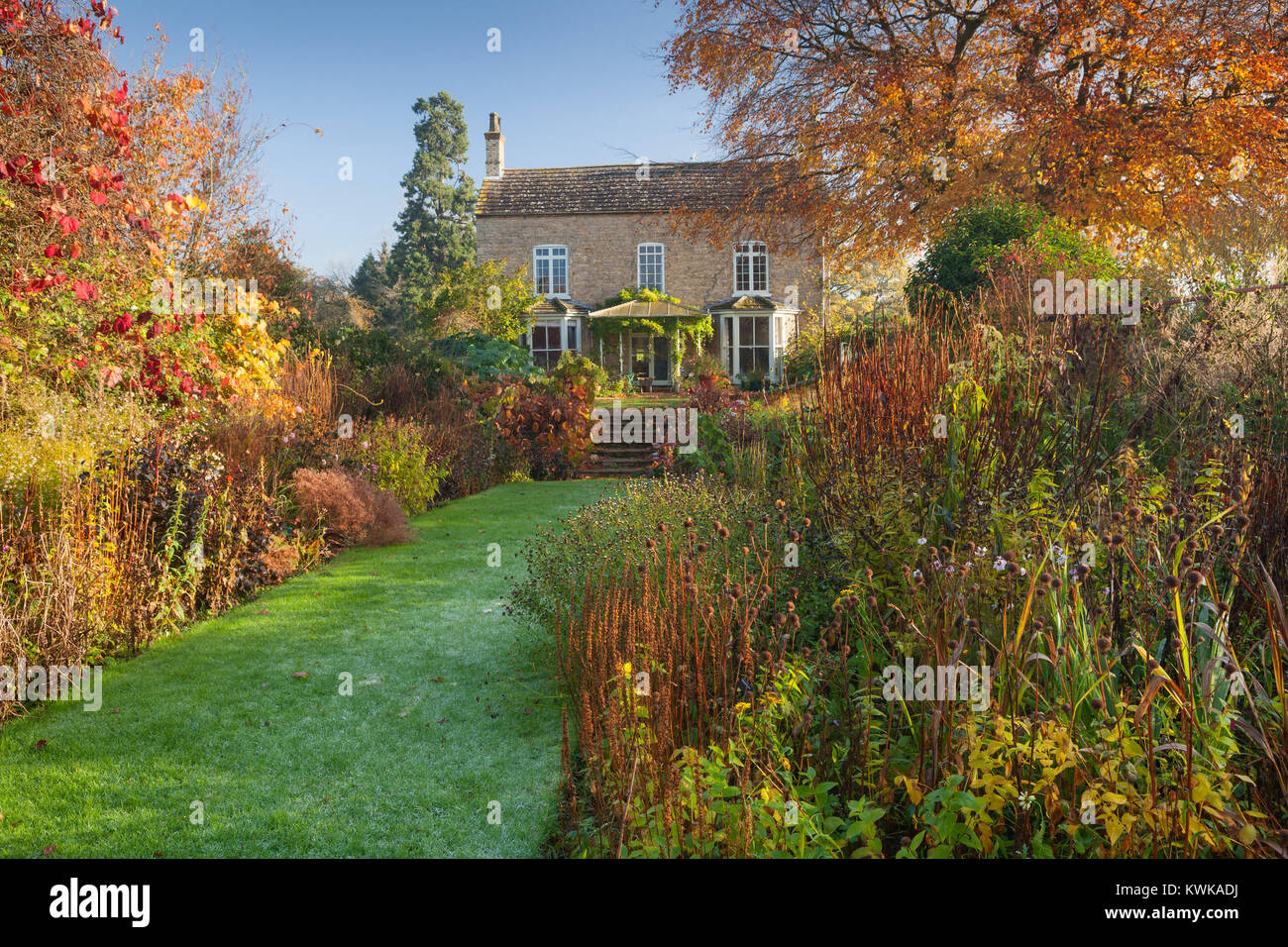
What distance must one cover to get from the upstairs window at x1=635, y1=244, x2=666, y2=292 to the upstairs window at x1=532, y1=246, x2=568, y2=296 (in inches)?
97.0

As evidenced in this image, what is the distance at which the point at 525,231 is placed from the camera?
2845 centimetres

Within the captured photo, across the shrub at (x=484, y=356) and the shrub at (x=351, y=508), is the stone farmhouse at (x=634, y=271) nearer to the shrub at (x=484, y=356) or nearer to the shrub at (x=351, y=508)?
the shrub at (x=484, y=356)

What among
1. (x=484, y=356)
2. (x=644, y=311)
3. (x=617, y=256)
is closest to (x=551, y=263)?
(x=617, y=256)

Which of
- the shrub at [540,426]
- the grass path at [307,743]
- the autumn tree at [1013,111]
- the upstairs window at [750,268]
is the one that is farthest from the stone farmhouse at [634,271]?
the grass path at [307,743]

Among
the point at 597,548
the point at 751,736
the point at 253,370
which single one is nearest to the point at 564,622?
the point at 597,548

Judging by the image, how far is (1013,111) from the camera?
49.2 feet

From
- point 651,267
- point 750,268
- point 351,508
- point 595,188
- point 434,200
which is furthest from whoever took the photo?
point 434,200

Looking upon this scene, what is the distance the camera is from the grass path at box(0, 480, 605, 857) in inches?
129

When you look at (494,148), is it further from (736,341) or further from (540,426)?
(540,426)

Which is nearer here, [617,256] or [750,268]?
[750,268]

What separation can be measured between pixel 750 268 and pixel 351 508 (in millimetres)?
21954

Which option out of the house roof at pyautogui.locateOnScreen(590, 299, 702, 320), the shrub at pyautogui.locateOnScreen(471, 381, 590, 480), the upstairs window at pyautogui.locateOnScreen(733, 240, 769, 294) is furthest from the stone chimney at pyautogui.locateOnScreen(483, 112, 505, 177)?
the shrub at pyautogui.locateOnScreen(471, 381, 590, 480)
